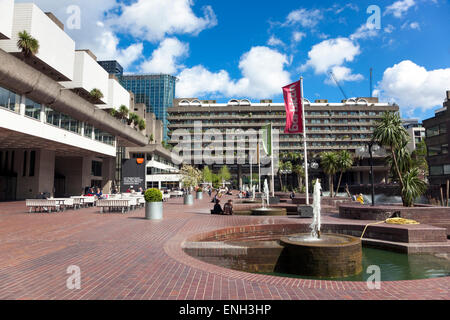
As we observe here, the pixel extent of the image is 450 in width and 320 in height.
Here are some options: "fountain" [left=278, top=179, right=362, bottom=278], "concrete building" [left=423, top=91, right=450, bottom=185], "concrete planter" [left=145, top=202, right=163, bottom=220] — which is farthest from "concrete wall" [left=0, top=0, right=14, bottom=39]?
"concrete building" [left=423, top=91, right=450, bottom=185]

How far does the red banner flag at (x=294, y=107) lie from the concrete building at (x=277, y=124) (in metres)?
75.1

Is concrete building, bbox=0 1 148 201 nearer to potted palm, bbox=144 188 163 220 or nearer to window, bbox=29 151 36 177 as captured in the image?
window, bbox=29 151 36 177

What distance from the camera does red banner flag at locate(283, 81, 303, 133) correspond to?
52.0ft

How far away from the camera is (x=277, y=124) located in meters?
94.9

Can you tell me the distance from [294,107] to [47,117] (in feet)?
75.2

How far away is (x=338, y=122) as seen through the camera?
96688 mm

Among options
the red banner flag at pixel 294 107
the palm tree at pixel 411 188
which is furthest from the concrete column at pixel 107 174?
the palm tree at pixel 411 188

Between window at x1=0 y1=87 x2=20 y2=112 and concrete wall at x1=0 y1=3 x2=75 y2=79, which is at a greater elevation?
concrete wall at x1=0 y1=3 x2=75 y2=79

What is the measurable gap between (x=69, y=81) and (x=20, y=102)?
1466 centimetres

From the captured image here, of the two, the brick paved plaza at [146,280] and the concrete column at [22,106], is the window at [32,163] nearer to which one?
the concrete column at [22,106]

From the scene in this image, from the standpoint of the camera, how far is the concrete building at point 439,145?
48.6 metres

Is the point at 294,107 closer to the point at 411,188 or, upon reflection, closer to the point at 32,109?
the point at 411,188
